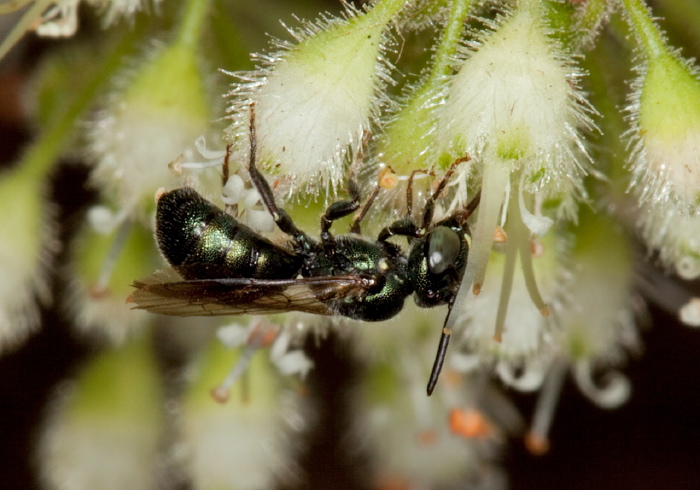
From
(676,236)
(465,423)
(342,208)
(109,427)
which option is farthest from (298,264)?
(109,427)

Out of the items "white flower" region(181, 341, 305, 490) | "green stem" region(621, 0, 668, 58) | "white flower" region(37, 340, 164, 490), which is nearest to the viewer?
"green stem" region(621, 0, 668, 58)

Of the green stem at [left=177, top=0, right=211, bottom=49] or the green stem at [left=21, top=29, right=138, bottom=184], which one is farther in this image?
the green stem at [left=21, top=29, right=138, bottom=184]

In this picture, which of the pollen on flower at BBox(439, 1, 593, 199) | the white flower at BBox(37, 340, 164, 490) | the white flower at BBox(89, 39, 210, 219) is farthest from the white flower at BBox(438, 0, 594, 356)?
the white flower at BBox(37, 340, 164, 490)

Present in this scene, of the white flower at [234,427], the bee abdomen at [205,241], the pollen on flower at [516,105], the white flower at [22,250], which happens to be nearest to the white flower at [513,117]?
the pollen on flower at [516,105]

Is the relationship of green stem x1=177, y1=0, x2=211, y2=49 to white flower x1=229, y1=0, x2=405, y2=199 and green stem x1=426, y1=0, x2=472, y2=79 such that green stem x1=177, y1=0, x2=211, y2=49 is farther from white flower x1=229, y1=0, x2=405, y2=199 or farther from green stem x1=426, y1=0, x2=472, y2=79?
green stem x1=426, y1=0, x2=472, y2=79

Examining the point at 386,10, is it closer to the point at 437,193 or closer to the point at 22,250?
the point at 437,193

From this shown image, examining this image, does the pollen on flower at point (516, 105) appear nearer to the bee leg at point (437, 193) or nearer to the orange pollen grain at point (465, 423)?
the bee leg at point (437, 193)

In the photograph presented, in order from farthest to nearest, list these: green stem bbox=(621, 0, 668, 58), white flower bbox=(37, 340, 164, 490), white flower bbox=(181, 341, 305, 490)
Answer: white flower bbox=(37, 340, 164, 490) < white flower bbox=(181, 341, 305, 490) < green stem bbox=(621, 0, 668, 58)

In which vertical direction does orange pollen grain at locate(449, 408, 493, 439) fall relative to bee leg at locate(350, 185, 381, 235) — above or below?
below
